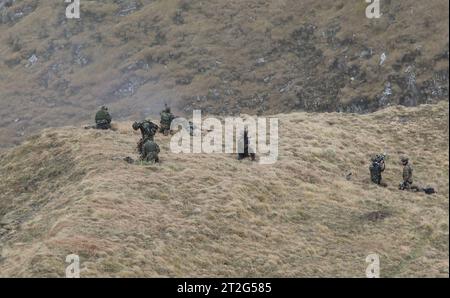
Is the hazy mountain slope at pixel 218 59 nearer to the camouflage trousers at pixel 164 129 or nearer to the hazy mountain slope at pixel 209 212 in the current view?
the hazy mountain slope at pixel 209 212

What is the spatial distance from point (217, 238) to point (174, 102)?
3691 centimetres

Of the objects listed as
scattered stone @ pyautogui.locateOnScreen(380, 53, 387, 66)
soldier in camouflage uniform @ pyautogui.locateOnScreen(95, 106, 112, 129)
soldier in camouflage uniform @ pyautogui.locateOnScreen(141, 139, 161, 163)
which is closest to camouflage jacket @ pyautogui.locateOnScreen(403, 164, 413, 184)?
soldier in camouflage uniform @ pyautogui.locateOnScreen(141, 139, 161, 163)

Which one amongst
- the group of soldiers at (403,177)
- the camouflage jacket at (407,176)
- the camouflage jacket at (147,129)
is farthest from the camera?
the camouflage jacket at (407,176)

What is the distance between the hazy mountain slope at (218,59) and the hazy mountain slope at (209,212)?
749 inches

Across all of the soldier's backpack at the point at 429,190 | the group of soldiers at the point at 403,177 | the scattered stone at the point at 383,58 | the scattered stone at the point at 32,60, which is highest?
the scattered stone at the point at 32,60

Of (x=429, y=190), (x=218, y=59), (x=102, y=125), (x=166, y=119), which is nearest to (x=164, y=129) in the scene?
(x=166, y=119)

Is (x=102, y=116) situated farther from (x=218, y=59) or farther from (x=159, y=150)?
(x=218, y=59)

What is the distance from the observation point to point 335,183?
3331 cm

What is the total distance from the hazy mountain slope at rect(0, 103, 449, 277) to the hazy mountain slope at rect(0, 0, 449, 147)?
19.0m

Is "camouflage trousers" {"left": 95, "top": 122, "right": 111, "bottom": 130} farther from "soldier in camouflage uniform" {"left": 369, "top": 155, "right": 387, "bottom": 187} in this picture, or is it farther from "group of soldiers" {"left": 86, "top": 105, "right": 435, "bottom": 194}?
"soldier in camouflage uniform" {"left": 369, "top": 155, "right": 387, "bottom": 187}

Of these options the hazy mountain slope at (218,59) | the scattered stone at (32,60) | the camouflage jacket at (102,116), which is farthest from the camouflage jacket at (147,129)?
the scattered stone at (32,60)

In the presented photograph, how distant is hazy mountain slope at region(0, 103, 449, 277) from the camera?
2369 cm

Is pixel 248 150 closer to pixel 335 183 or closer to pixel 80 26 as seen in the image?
pixel 335 183

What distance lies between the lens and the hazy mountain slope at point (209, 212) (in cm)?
2369
